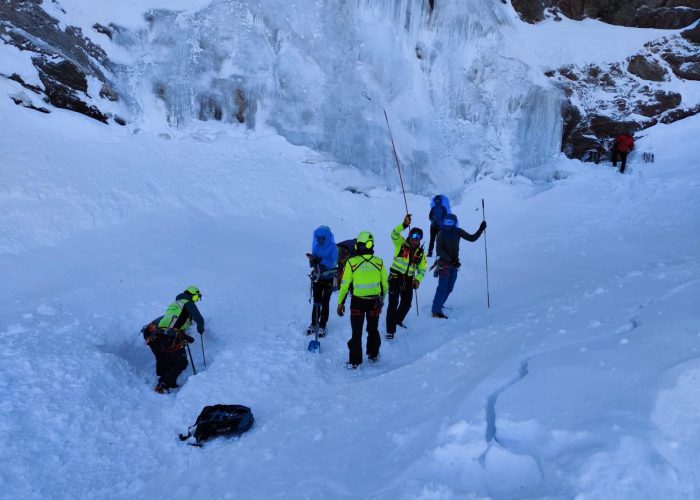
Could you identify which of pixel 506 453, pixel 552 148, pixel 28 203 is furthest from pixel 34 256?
pixel 552 148

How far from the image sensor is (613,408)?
325cm

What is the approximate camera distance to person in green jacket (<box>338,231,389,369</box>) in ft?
21.1

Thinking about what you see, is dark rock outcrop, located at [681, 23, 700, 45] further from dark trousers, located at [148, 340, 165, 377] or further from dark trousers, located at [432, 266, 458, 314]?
dark trousers, located at [148, 340, 165, 377]

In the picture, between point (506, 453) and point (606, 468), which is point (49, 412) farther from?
point (606, 468)

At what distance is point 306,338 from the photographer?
755 centimetres

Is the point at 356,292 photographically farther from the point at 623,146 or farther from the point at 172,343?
the point at 623,146

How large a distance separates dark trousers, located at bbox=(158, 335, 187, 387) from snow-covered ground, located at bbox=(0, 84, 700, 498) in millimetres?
308

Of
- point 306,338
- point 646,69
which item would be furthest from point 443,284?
point 646,69

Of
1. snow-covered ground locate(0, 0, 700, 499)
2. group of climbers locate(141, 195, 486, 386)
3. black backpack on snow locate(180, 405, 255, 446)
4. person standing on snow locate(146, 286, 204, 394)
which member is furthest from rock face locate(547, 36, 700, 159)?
black backpack on snow locate(180, 405, 255, 446)

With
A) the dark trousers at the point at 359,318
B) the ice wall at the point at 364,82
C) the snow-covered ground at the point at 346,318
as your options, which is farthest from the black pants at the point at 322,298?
the ice wall at the point at 364,82

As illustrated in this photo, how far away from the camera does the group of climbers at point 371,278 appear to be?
6.46 m

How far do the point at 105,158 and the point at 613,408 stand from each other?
10.7 m

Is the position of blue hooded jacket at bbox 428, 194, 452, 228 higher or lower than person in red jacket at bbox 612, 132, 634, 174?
lower

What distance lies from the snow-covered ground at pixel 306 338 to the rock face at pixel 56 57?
0.53 metres
